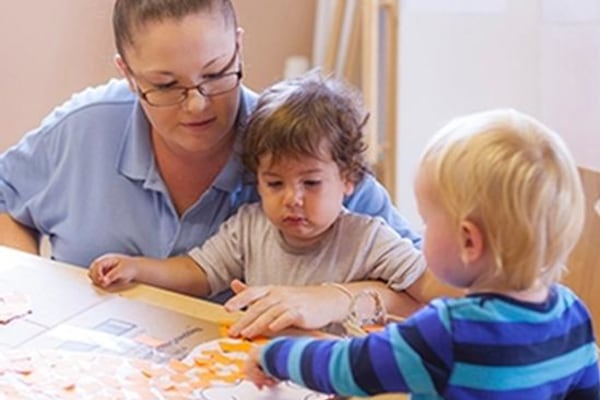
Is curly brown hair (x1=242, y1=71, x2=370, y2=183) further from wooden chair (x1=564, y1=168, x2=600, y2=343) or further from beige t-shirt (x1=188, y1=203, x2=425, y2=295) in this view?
wooden chair (x1=564, y1=168, x2=600, y2=343)

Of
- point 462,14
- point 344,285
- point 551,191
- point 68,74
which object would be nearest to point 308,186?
point 344,285

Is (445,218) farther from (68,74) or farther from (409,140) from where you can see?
(68,74)

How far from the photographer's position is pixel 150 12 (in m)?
1.34

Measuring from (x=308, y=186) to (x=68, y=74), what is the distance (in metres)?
1.69

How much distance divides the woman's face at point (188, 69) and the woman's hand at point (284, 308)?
10.6 inches

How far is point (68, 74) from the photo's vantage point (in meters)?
2.80

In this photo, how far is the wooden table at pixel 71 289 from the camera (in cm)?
123

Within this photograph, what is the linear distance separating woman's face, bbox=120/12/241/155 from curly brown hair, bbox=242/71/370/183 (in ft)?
0.19

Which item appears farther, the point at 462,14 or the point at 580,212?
the point at 462,14

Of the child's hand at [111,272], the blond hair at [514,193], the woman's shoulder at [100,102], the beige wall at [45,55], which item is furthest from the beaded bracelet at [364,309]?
the beige wall at [45,55]

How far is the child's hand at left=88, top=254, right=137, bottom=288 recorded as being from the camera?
Answer: 131 cm

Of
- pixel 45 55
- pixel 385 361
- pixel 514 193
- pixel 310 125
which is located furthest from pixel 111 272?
pixel 45 55

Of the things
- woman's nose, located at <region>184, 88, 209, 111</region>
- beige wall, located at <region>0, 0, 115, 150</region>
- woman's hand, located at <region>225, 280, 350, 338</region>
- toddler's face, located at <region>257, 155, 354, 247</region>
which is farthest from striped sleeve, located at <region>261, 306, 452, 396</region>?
beige wall, located at <region>0, 0, 115, 150</region>

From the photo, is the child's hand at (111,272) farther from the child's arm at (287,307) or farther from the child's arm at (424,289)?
the child's arm at (424,289)
